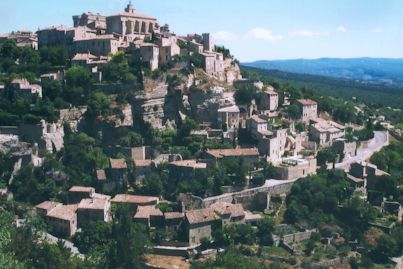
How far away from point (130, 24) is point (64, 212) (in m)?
28.1

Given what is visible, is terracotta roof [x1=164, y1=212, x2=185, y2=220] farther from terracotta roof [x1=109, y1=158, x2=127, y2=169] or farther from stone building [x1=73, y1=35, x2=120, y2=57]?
stone building [x1=73, y1=35, x2=120, y2=57]

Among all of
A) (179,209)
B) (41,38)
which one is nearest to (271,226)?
(179,209)

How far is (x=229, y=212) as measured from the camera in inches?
1682

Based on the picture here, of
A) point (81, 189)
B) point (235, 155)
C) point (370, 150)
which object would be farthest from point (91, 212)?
point (370, 150)

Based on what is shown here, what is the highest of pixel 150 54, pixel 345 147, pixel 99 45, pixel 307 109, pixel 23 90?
pixel 99 45

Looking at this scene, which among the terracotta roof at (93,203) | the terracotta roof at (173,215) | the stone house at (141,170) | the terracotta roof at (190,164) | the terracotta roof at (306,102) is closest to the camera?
the terracotta roof at (173,215)

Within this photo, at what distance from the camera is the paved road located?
53.8 m

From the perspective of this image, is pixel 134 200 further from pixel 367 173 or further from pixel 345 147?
pixel 345 147

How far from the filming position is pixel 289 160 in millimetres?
51188

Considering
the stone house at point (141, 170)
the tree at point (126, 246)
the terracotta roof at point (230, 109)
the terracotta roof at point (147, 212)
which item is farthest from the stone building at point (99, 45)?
the tree at point (126, 246)

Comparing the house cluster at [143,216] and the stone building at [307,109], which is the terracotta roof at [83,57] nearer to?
the house cluster at [143,216]

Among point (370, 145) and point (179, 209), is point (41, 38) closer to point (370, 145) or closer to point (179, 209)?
point (179, 209)

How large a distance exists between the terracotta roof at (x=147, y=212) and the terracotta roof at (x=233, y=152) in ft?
25.7

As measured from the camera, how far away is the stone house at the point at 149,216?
136ft
